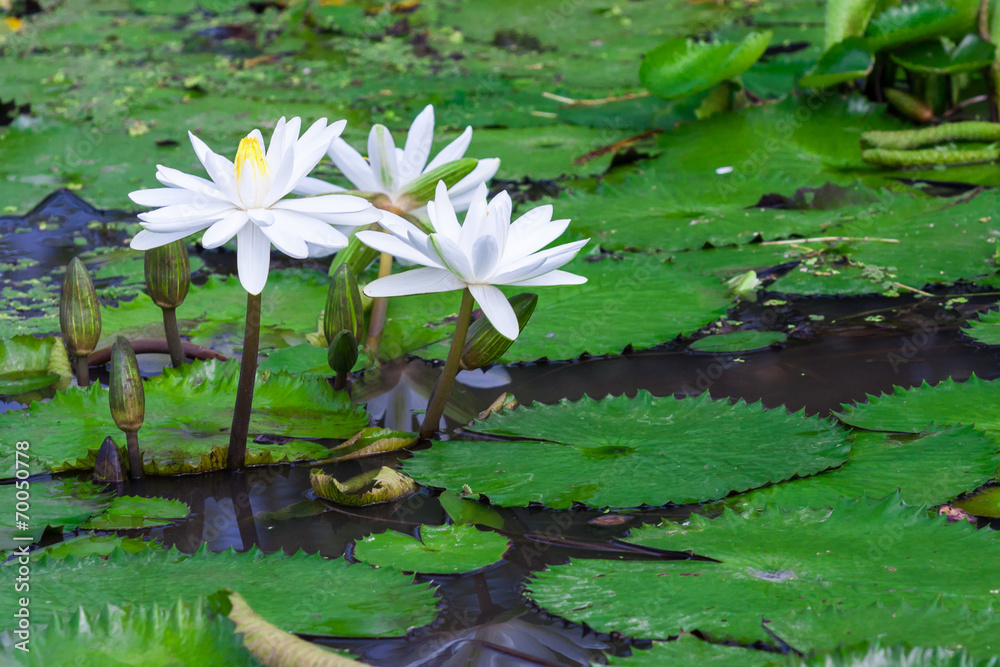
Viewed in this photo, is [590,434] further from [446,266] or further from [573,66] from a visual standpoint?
[573,66]

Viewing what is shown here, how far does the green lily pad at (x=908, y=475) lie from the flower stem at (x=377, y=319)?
0.90 metres

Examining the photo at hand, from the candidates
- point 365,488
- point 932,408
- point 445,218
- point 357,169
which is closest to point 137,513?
point 365,488

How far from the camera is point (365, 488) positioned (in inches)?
52.9

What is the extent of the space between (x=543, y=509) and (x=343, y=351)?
497 millimetres

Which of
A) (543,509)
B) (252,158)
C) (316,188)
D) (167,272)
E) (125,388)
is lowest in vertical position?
(543,509)

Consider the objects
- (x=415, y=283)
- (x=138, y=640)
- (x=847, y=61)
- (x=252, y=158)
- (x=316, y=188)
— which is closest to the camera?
(x=138, y=640)

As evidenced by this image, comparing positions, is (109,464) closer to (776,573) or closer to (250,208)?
(250,208)

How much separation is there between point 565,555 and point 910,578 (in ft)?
1.47

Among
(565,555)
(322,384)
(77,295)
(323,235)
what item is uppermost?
(323,235)

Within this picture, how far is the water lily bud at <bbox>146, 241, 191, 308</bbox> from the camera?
1.49 meters

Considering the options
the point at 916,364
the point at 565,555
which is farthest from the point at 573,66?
the point at 565,555

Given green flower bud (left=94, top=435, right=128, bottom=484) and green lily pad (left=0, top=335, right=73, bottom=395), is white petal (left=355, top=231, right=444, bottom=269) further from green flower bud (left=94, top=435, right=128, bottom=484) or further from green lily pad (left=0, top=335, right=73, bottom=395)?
green lily pad (left=0, top=335, right=73, bottom=395)

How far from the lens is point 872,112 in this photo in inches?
116

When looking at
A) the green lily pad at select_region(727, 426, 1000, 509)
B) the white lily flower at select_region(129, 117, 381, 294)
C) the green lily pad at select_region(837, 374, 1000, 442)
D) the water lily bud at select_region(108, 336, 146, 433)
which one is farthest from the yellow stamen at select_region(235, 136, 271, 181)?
the green lily pad at select_region(837, 374, 1000, 442)
